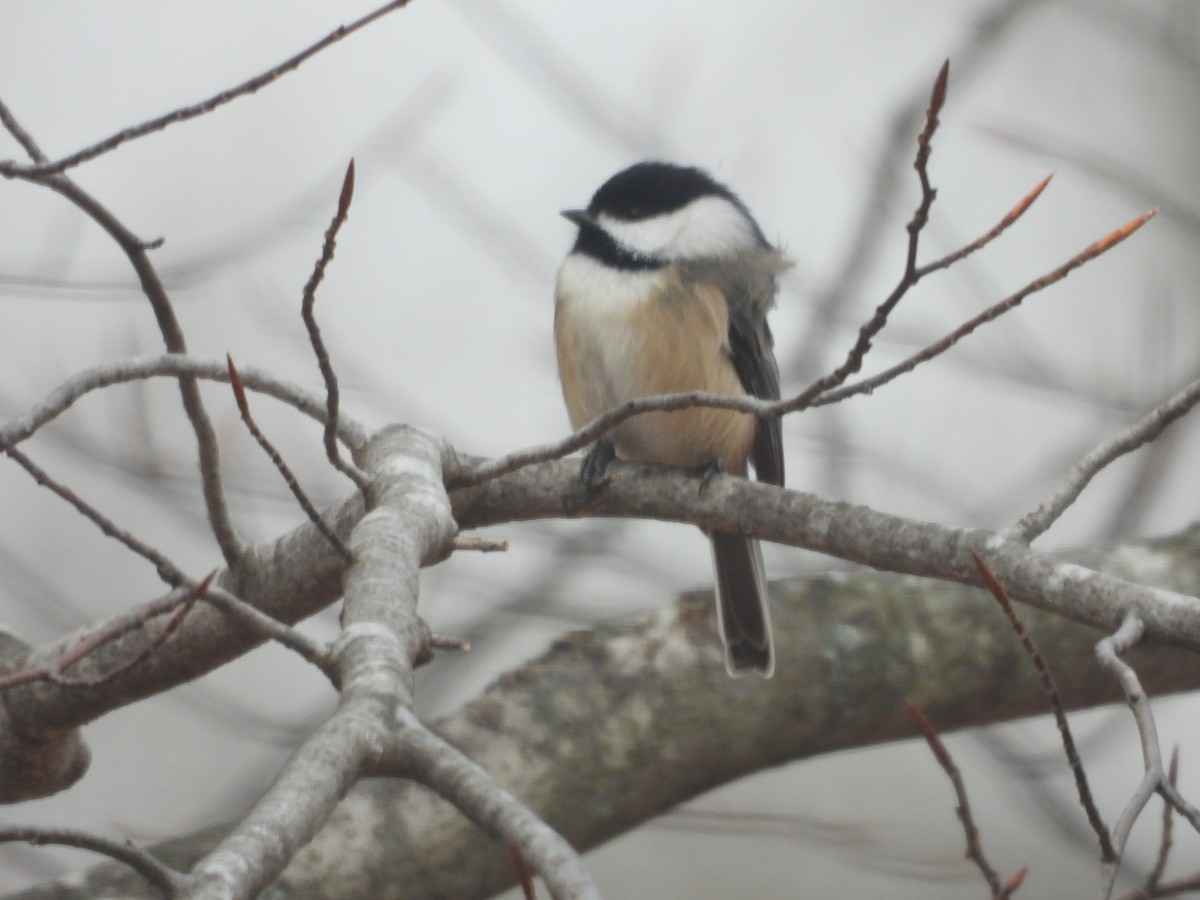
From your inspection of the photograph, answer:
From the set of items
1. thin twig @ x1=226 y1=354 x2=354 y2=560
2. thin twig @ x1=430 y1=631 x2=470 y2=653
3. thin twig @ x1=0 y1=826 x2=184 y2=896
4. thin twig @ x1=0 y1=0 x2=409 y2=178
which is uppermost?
thin twig @ x1=0 y1=0 x2=409 y2=178

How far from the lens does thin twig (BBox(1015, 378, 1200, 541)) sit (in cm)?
153

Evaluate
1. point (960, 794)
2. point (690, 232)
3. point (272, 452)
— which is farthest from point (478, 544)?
point (690, 232)

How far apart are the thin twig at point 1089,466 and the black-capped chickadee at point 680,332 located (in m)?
1.12

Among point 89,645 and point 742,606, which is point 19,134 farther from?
point 742,606

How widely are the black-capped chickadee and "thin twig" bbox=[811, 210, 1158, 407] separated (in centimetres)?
123

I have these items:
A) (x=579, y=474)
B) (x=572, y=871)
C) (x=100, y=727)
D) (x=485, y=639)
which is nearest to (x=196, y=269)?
(x=485, y=639)

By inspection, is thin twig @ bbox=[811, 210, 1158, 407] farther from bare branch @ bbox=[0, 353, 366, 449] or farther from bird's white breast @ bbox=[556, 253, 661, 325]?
bird's white breast @ bbox=[556, 253, 661, 325]

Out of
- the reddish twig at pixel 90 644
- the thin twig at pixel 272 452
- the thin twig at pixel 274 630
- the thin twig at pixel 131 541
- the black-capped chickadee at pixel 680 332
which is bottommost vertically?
the reddish twig at pixel 90 644

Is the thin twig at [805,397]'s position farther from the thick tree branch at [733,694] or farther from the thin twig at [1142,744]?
the thick tree branch at [733,694]

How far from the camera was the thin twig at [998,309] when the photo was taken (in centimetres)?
130

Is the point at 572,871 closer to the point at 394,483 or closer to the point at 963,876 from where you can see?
the point at 394,483

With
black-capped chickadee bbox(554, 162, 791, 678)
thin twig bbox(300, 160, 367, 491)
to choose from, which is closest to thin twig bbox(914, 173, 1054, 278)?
thin twig bbox(300, 160, 367, 491)

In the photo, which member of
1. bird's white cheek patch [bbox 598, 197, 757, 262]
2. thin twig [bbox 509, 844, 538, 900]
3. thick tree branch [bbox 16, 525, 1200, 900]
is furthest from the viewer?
bird's white cheek patch [bbox 598, 197, 757, 262]

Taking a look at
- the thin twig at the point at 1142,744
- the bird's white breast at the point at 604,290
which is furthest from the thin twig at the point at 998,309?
the bird's white breast at the point at 604,290
